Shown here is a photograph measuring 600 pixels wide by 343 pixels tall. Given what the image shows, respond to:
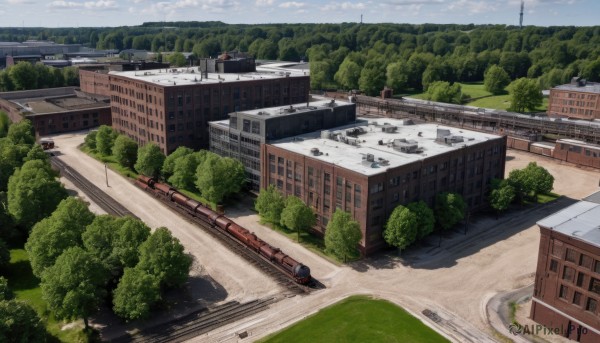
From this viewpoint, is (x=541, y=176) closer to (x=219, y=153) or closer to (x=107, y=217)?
(x=219, y=153)

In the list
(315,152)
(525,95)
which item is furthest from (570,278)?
(525,95)

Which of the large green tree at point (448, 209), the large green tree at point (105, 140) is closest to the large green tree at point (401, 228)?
the large green tree at point (448, 209)

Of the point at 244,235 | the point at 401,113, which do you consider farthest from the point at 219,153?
the point at 401,113

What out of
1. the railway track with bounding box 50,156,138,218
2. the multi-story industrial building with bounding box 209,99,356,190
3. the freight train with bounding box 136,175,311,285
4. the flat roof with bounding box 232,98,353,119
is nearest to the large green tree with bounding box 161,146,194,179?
the freight train with bounding box 136,175,311,285

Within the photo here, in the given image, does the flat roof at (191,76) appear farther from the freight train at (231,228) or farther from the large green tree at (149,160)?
the freight train at (231,228)

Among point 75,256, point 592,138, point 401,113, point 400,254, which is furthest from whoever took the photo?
point 401,113
